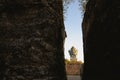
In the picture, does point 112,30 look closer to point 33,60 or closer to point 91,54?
point 91,54

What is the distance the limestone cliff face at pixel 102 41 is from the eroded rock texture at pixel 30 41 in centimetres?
61

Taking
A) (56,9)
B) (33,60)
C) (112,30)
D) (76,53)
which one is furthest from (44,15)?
(76,53)

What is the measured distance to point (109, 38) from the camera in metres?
4.32

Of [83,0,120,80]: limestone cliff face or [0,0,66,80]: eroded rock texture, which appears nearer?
[0,0,66,80]: eroded rock texture

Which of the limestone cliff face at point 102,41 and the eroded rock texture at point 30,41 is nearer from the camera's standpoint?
the eroded rock texture at point 30,41

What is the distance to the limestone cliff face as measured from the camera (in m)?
4.19

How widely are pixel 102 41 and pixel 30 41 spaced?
1113 millimetres

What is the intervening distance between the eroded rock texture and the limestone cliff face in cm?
61

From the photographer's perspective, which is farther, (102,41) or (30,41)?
(102,41)

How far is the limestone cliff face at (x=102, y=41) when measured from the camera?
419cm

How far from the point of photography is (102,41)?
447cm

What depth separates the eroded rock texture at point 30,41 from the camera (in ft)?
13.4

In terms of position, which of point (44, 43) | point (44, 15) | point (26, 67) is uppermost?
point (44, 15)

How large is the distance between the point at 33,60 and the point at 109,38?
Answer: 116cm
